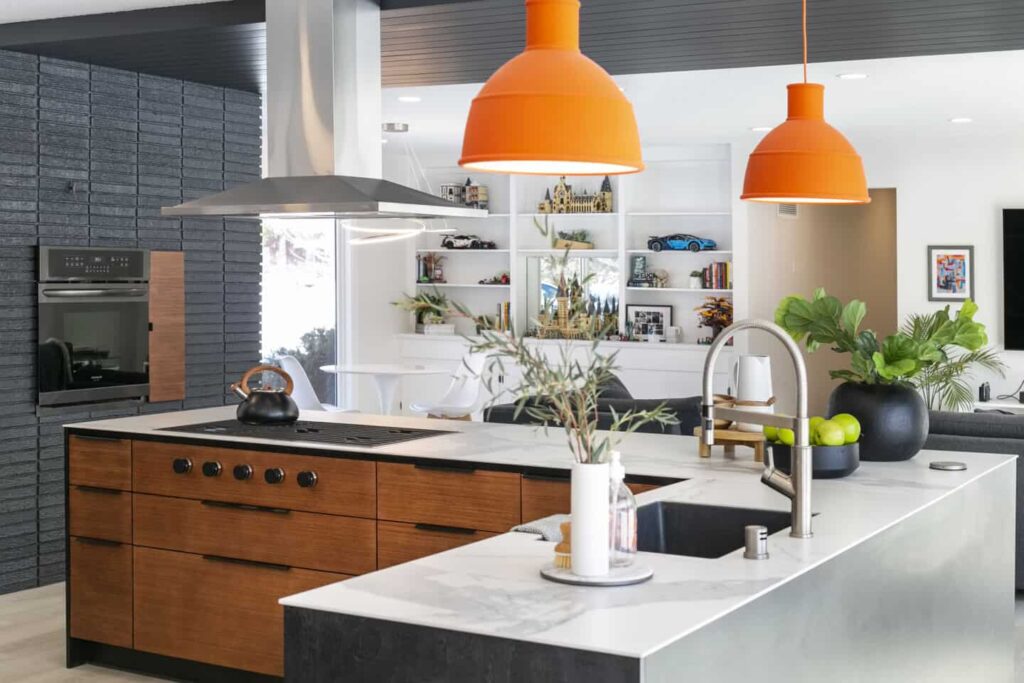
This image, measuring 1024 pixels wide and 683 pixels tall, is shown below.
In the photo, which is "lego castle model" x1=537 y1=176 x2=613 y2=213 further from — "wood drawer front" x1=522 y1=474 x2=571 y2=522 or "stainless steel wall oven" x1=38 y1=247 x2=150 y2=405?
"wood drawer front" x1=522 y1=474 x2=571 y2=522

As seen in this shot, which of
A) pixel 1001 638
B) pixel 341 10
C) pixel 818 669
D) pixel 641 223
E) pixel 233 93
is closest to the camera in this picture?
pixel 818 669

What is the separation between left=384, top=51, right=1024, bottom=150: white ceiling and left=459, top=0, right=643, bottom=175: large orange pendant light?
15.0 ft

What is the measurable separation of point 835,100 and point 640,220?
3045mm

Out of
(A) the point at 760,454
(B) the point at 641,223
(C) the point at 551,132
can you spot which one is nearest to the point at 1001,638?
(A) the point at 760,454

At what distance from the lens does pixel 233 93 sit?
6.86 meters

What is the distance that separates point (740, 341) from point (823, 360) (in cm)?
147

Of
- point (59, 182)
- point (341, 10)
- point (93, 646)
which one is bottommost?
point (93, 646)

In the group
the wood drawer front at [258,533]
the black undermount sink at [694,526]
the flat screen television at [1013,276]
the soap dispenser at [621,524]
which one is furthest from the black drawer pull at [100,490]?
the flat screen television at [1013,276]

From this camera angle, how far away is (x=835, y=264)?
1098cm

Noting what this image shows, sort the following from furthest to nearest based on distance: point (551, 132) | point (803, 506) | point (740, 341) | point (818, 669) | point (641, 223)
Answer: point (641, 223) → point (740, 341) → point (803, 506) → point (818, 669) → point (551, 132)

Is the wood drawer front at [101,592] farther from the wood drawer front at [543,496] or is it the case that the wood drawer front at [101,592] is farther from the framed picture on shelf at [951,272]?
the framed picture on shelf at [951,272]

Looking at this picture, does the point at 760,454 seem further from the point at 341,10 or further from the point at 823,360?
the point at 823,360

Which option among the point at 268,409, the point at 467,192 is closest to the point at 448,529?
the point at 268,409

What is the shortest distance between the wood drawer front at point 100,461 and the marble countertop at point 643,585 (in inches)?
82.7
